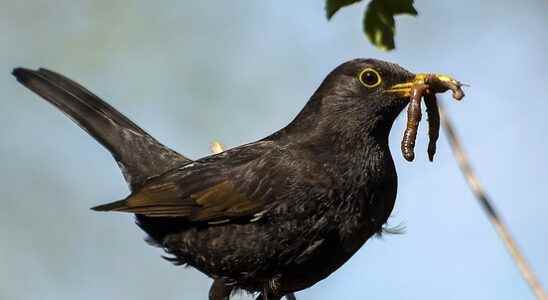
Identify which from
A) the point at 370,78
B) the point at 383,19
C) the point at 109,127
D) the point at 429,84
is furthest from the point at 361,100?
the point at 383,19

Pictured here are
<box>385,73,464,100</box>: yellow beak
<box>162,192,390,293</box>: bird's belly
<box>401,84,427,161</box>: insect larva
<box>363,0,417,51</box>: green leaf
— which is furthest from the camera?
<box>162,192,390,293</box>: bird's belly

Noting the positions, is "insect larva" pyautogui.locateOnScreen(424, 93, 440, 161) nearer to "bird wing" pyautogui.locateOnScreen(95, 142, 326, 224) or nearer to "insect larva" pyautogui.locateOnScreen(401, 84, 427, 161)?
"insect larva" pyautogui.locateOnScreen(401, 84, 427, 161)

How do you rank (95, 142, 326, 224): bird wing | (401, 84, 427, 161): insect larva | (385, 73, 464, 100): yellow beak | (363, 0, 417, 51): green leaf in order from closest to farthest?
(363, 0, 417, 51): green leaf
(401, 84, 427, 161): insect larva
(385, 73, 464, 100): yellow beak
(95, 142, 326, 224): bird wing

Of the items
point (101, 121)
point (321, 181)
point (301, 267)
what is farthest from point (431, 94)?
point (101, 121)

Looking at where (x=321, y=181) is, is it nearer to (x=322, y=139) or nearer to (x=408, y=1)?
(x=322, y=139)

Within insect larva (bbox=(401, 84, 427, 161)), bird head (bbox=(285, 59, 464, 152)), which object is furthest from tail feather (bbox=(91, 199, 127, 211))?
insect larva (bbox=(401, 84, 427, 161))

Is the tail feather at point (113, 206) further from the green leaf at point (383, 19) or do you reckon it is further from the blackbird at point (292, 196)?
the green leaf at point (383, 19)
